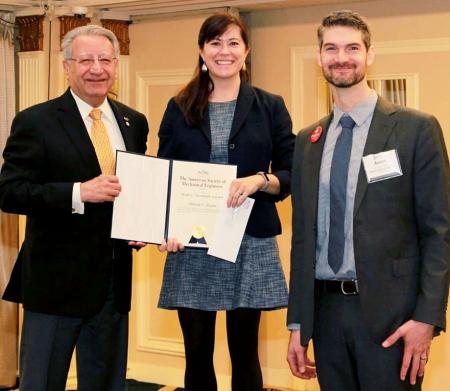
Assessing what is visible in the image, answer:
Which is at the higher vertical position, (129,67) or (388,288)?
(129,67)

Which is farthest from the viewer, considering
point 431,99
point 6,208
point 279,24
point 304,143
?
point 279,24

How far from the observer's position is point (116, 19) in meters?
4.56

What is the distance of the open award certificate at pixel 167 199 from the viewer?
2.75 meters

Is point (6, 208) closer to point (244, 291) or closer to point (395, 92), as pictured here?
point (244, 291)

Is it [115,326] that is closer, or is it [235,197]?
[235,197]

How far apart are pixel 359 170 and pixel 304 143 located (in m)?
0.31

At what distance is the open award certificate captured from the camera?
9.02 ft

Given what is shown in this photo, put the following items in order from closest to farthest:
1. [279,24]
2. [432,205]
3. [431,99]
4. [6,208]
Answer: [432,205] < [6,208] < [431,99] < [279,24]

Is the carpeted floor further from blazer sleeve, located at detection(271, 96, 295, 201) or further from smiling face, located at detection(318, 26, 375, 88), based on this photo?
smiling face, located at detection(318, 26, 375, 88)

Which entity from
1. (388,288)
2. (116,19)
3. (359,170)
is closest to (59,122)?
(359,170)

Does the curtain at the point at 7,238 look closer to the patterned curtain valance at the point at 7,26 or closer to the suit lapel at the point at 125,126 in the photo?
the patterned curtain valance at the point at 7,26

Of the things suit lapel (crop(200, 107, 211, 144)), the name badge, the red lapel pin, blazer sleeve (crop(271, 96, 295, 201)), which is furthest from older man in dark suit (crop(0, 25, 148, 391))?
the name badge

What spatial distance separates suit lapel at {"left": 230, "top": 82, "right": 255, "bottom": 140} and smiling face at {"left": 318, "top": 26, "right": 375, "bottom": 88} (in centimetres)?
51

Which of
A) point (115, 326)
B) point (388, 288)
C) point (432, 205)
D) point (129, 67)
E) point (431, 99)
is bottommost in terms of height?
point (115, 326)
